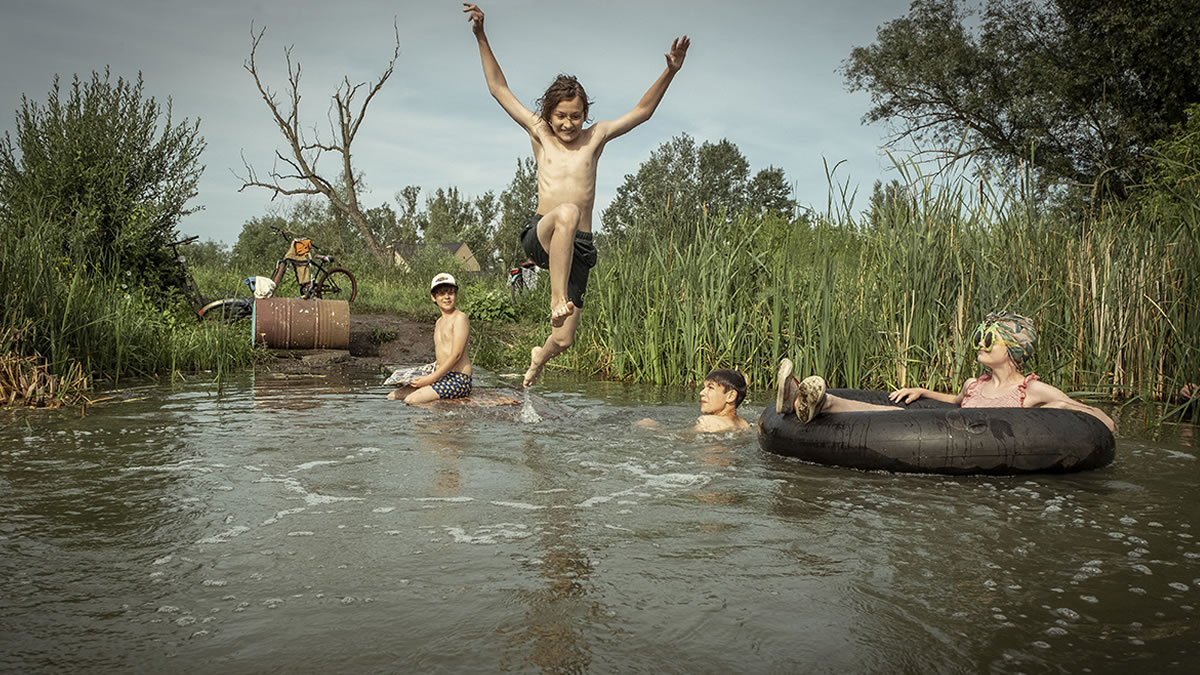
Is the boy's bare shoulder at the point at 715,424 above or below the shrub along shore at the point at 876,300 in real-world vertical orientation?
below

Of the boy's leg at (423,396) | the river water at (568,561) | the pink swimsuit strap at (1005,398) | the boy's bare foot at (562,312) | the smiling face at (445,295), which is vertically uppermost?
the smiling face at (445,295)

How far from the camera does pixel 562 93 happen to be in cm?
598

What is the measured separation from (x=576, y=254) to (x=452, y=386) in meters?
2.32

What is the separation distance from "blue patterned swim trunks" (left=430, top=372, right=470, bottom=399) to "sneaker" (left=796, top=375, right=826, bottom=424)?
3590mm

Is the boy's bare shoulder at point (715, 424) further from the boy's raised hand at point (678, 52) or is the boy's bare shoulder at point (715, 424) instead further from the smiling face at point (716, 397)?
the boy's raised hand at point (678, 52)

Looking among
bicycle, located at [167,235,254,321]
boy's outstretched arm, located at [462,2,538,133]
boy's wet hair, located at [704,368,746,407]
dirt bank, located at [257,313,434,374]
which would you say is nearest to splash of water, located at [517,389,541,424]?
boy's wet hair, located at [704,368,746,407]

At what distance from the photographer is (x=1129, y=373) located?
314 inches

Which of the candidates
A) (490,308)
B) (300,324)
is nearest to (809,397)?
(300,324)

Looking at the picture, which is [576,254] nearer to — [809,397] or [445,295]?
[809,397]

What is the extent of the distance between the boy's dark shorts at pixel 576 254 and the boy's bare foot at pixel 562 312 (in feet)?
0.39

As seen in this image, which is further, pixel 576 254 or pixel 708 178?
pixel 708 178

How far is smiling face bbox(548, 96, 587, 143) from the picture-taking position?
5973 millimetres

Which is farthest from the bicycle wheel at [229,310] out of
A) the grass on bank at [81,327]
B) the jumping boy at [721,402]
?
the jumping boy at [721,402]

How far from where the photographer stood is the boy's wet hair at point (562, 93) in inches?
235
